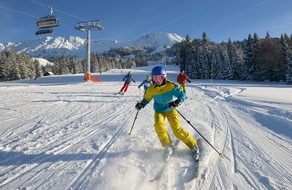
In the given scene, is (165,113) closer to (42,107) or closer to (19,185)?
(19,185)

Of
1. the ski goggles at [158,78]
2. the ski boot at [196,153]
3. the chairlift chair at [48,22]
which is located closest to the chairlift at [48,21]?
the chairlift chair at [48,22]

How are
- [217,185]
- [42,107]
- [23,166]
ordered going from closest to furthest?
[217,185] < [23,166] < [42,107]

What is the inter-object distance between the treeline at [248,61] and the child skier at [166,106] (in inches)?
1689

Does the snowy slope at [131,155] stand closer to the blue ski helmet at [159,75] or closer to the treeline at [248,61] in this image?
the blue ski helmet at [159,75]

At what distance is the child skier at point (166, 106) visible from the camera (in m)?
4.61

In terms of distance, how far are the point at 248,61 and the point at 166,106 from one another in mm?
47029

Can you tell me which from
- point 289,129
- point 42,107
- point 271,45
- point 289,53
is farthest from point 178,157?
point 271,45

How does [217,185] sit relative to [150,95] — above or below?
below

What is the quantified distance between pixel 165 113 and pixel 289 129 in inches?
157

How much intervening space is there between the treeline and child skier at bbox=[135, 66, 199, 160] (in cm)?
4289

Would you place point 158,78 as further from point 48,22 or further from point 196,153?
point 48,22

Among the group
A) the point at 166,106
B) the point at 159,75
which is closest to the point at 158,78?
the point at 159,75

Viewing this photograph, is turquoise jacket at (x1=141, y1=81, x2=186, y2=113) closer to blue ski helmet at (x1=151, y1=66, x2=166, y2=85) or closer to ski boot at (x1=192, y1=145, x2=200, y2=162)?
blue ski helmet at (x1=151, y1=66, x2=166, y2=85)

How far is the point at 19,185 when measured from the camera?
3494 mm
